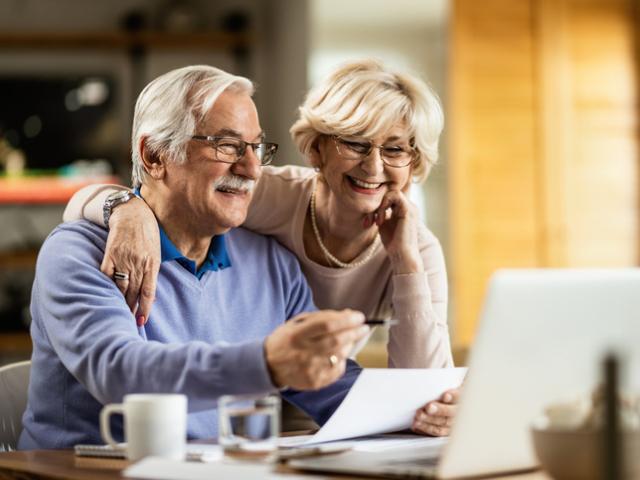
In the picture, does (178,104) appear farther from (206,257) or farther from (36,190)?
(36,190)

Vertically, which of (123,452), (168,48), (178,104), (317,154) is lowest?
(123,452)

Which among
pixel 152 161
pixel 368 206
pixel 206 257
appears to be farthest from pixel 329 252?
pixel 152 161

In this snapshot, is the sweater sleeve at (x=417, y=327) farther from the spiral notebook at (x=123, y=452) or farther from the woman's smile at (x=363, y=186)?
the spiral notebook at (x=123, y=452)

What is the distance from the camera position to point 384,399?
149cm

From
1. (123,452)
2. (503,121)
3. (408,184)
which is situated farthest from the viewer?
A: (503,121)

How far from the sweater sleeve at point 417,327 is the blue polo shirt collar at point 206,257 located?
0.36 metres

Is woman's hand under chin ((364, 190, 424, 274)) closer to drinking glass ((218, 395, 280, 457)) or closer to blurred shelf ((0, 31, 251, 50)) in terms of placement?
drinking glass ((218, 395, 280, 457))

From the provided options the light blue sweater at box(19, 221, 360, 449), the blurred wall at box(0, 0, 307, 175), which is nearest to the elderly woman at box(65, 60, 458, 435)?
the light blue sweater at box(19, 221, 360, 449)

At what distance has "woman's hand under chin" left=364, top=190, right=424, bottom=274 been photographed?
2.06 meters

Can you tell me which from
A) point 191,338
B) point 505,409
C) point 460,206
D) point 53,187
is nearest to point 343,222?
point 191,338

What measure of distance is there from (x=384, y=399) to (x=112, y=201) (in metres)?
0.63

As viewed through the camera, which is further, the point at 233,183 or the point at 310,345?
the point at 233,183

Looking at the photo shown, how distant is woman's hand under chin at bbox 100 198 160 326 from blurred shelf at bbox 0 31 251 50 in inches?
157

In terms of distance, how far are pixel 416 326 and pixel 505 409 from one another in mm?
857
